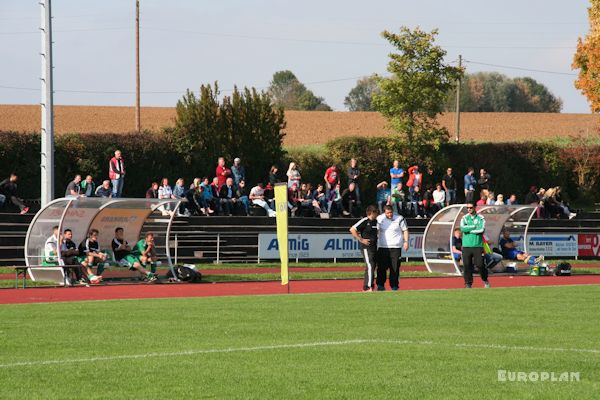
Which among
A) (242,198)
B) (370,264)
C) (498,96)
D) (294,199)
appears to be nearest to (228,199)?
(242,198)

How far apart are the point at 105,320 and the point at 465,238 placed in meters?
11.5

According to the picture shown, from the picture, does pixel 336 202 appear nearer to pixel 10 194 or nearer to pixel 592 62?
pixel 10 194

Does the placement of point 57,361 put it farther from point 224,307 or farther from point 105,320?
point 224,307

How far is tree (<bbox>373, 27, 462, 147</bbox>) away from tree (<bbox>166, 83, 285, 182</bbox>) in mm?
6455

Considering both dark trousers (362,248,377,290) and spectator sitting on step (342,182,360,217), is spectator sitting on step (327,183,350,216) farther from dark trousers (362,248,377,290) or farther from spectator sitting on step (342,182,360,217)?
dark trousers (362,248,377,290)

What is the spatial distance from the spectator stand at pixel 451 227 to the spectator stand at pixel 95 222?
25.9 feet

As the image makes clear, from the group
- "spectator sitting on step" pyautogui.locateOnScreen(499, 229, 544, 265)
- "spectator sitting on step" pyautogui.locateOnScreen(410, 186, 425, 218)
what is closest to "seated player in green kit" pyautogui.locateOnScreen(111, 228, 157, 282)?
"spectator sitting on step" pyautogui.locateOnScreen(499, 229, 544, 265)

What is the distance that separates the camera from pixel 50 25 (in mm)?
28078

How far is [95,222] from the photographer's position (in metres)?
28.0

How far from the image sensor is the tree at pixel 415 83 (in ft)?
163

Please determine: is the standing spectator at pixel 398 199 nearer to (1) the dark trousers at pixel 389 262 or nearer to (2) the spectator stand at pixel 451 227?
(2) the spectator stand at pixel 451 227

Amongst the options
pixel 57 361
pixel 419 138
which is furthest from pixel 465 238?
pixel 419 138

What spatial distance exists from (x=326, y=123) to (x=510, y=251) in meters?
59.8

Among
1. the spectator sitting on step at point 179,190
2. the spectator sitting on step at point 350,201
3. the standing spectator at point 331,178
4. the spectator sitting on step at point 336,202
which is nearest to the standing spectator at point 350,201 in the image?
the spectator sitting on step at point 350,201
